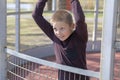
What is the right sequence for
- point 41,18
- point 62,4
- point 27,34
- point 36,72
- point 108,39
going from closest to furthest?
point 108,39
point 41,18
point 36,72
point 27,34
point 62,4

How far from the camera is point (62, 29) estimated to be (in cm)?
237

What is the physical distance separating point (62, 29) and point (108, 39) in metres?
0.61

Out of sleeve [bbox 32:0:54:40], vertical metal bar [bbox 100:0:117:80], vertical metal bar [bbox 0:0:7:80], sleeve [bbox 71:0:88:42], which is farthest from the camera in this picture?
vertical metal bar [bbox 0:0:7:80]

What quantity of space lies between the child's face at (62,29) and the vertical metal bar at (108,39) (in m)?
0.56

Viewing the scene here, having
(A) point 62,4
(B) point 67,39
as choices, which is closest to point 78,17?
(B) point 67,39

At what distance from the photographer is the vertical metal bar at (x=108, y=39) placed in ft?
5.91

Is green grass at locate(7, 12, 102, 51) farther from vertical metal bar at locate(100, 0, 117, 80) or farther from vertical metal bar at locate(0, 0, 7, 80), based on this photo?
vertical metal bar at locate(100, 0, 117, 80)

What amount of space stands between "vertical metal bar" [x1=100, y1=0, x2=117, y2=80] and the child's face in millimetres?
555

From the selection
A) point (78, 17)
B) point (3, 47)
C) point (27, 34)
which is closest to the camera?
point (78, 17)

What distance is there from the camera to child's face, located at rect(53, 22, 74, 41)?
92.6 inches

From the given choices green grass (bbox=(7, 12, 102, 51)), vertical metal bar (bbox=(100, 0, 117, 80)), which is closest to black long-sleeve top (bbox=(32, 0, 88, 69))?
vertical metal bar (bbox=(100, 0, 117, 80))

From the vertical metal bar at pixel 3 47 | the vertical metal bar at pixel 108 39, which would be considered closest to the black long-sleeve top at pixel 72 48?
the vertical metal bar at pixel 3 47

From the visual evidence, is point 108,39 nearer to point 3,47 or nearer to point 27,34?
point 3,47

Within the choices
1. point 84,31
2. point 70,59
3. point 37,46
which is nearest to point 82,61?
point 70,59
